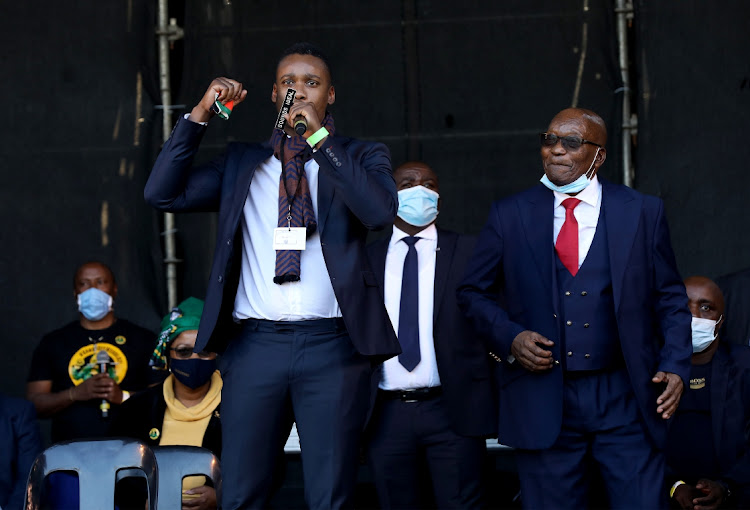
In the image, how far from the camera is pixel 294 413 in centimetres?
285

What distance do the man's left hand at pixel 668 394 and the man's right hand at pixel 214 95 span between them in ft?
5.61

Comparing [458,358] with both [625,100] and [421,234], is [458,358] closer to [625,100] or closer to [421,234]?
[421,234]

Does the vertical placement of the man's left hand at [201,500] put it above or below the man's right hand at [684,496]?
above

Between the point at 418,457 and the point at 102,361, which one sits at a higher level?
the point at 102,361

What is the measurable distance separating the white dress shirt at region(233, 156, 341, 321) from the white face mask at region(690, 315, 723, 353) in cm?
253

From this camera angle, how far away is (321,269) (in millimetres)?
2898

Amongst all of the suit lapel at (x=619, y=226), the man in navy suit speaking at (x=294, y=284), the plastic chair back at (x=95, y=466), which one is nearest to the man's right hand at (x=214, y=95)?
the man in navy suit speaking at (x=294, y=284)

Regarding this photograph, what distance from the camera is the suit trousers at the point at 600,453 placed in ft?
11.5

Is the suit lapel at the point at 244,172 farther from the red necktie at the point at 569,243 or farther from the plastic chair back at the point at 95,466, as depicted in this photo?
the red necktie at the point at 569,243

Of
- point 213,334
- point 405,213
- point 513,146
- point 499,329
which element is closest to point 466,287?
point 499,329

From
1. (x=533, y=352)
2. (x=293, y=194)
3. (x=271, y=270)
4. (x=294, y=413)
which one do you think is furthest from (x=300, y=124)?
(x=533, y=352)

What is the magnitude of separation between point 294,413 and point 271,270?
40 cm

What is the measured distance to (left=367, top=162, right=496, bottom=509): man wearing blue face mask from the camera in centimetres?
448

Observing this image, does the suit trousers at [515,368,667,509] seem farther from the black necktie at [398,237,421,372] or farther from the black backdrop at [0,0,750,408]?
the black backdrop at [0,0,750,408]
